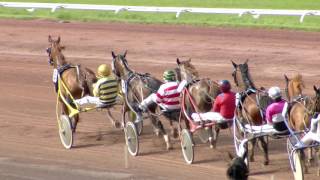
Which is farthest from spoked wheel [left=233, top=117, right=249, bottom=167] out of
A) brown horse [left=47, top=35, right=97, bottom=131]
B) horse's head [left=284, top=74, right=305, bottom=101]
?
brown horse [left=47, top=35, right=97, bottom=131]

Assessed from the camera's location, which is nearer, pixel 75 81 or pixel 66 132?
pixel 66 132

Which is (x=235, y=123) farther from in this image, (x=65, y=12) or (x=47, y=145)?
(x=65, y=12)

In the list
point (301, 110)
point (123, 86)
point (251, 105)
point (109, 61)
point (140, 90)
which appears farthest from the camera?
point (109, 61)

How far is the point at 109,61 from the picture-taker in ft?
79.8

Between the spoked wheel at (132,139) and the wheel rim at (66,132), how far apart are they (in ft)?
3.87

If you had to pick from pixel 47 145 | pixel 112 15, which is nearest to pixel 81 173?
pixel 47 145

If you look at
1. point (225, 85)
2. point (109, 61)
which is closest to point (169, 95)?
point (225, 85)

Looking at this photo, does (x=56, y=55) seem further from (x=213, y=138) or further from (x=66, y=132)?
(x=213, y=138)

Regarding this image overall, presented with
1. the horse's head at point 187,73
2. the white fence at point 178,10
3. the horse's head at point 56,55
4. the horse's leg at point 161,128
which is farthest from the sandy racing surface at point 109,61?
the white fence at point 178,10

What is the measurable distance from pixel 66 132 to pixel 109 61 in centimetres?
975

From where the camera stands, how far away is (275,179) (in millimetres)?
11875

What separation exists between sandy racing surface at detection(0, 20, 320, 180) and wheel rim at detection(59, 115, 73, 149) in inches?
5.1

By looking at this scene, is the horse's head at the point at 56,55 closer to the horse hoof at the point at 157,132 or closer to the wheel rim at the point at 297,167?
the horse hoof at the point at 157,132

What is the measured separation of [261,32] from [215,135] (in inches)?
543
